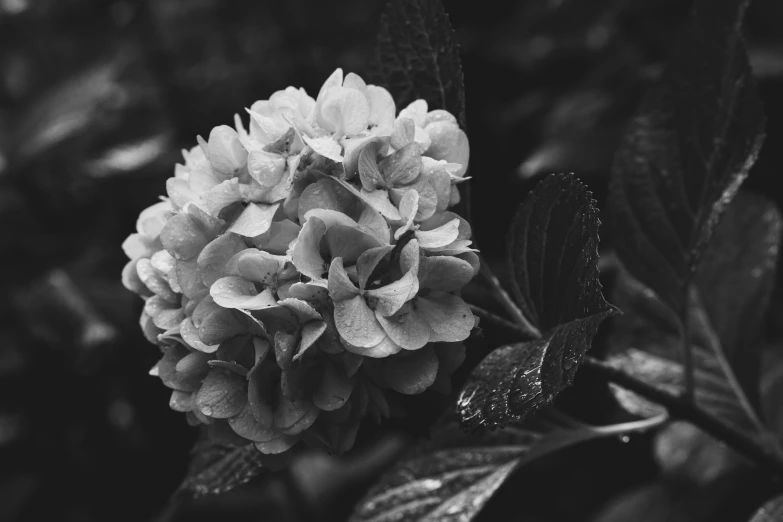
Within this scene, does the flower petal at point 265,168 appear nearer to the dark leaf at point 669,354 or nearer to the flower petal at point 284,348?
the flower petal at point 284,348

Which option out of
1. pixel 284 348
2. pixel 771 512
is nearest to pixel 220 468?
pixel 284 348

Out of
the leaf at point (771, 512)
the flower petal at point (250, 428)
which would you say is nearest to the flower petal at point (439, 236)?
the flower petal at point (250, 428)

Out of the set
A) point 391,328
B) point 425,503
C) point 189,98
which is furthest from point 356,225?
point 189,98

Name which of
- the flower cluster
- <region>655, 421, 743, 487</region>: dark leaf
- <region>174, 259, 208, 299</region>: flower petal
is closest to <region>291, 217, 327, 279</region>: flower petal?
the flower cluster

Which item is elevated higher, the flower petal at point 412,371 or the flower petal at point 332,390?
the flower petal at point 332,390

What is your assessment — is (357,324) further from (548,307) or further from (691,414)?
(691,414)

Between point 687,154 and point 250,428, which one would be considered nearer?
point 250,428
